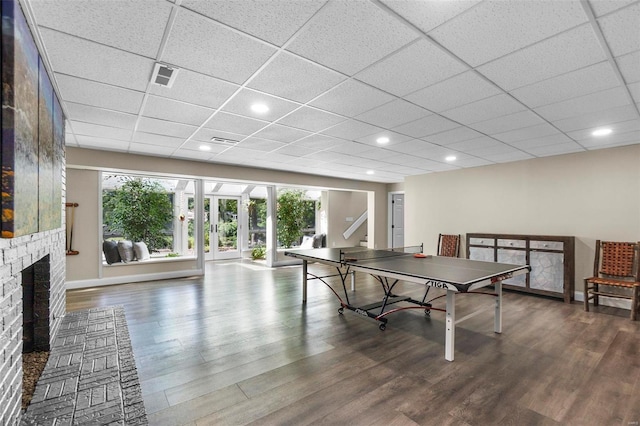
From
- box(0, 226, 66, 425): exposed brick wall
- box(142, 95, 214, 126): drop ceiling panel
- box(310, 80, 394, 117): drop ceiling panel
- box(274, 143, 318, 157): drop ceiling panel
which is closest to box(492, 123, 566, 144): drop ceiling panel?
box(310, 80, 394, 117): drop ceiling panel

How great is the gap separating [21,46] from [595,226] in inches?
273

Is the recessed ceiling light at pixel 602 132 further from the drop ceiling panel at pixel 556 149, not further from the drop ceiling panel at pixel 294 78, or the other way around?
the drop ceiling panel at pixel 294 78

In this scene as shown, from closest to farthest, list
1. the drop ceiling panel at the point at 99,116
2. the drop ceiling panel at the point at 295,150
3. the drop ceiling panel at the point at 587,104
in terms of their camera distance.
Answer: the drop ceiling panel at the point at 587,104
the drop ceiling panel at the point at 99,116
the drop ceiling panel at the point at 295,150

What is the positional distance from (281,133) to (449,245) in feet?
15.0

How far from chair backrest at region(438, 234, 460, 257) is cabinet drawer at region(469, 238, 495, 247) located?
1.68ft

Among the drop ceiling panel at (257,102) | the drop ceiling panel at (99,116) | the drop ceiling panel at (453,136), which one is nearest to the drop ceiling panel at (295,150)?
the drop ceiling panel at (257,102)

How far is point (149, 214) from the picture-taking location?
6664 millimetres

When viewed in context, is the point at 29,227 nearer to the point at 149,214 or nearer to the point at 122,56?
the point at 122,56

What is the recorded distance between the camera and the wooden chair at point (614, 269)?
13.9ft

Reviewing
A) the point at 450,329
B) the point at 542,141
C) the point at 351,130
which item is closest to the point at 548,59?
the point at 351,130

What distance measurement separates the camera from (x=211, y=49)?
6.72ft

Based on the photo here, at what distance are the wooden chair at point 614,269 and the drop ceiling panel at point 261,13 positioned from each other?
5098 millimetres

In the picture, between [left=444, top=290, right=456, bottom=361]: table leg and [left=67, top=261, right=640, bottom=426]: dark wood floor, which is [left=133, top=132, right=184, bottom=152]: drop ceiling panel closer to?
[left=67, top=261, right=640, bottom=426]: dark wood floor

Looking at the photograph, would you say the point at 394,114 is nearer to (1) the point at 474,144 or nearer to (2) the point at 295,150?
(1) the point at 474,144
